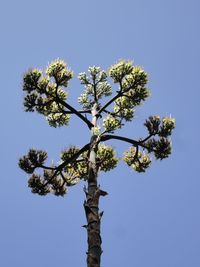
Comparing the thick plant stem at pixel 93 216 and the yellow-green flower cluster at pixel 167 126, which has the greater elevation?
the yellow-green flower cluster at pixel 167 126

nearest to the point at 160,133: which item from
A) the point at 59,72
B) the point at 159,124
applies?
the point at 159,124

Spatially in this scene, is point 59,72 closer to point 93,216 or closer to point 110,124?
point 110,124

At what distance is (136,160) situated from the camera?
14805 mm

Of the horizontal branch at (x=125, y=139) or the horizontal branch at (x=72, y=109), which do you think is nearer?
the horizontal branch at (x=125, y=139)

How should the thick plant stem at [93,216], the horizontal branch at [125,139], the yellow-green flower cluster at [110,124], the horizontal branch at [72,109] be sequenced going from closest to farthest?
1. the thick plant stem at [93,216]
2. the horizontal branch at [125,139]
3. the horizontal branch at [72,109]
4. the yellow-green flower cluster at [110,124]

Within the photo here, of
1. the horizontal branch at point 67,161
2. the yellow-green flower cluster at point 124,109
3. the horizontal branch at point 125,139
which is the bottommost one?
the horizontal branch at point 67,161

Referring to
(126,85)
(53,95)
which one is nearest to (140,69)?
(126,85)

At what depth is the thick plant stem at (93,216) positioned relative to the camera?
9.64m

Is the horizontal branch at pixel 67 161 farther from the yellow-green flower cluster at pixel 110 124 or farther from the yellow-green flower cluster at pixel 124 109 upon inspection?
the yellow-green flower cluster at pixel 124 109

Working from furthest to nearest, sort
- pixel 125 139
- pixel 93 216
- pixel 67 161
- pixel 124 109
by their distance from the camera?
pixel 124 109 < pixel 125 139 < pixel 67 161 < pixel 93 216

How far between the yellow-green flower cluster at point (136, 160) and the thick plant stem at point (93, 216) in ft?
10.2

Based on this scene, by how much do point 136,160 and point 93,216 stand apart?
Result: 480cm

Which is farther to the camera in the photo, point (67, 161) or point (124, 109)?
point (124, 109)

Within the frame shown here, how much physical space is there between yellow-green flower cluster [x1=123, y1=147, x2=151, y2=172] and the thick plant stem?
3.10 m
